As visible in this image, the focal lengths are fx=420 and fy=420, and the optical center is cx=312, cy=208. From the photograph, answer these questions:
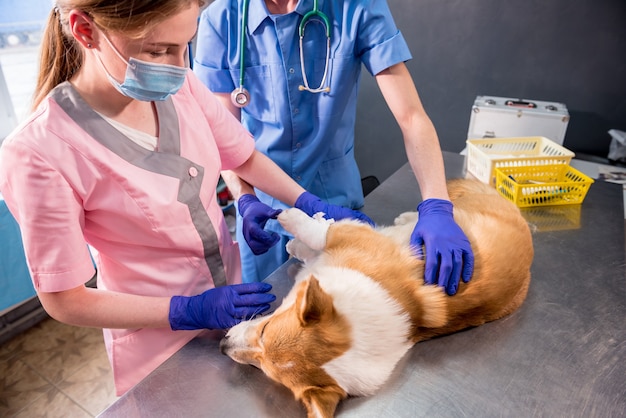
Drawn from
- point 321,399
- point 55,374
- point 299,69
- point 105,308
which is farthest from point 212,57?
point 55,374

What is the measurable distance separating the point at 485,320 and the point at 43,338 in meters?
2.74

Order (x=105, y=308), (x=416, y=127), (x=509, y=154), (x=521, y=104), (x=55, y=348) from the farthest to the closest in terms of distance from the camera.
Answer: (x=55, y=348) < (x=521, y=104) < (x=509, y=154) < (x=416, y=127) < (x=105, y=308)

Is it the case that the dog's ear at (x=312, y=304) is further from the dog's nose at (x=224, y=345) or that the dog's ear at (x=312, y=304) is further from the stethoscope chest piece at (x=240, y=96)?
the stethoscope chest piece at (x=240, y=96)

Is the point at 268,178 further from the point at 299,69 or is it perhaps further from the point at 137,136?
the point at 137,136

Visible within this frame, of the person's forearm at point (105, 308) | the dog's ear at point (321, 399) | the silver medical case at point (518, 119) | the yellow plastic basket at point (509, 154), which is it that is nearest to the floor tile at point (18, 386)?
the person's forearm at point (105, 308)

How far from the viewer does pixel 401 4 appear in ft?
10.2

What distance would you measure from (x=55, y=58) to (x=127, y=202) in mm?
405

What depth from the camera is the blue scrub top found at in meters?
1.51

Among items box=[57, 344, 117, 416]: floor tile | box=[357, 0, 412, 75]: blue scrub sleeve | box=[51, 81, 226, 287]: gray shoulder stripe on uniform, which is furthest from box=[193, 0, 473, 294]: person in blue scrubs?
box=[57, 344, 117, 416]: floor tile

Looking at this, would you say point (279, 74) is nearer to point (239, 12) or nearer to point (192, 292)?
point (239, 12)

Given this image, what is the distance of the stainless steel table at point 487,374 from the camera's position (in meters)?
1.01

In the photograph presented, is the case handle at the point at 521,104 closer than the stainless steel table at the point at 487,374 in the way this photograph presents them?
No

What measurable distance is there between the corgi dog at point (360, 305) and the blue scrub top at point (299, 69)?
1.26ft

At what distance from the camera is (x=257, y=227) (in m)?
1.43
